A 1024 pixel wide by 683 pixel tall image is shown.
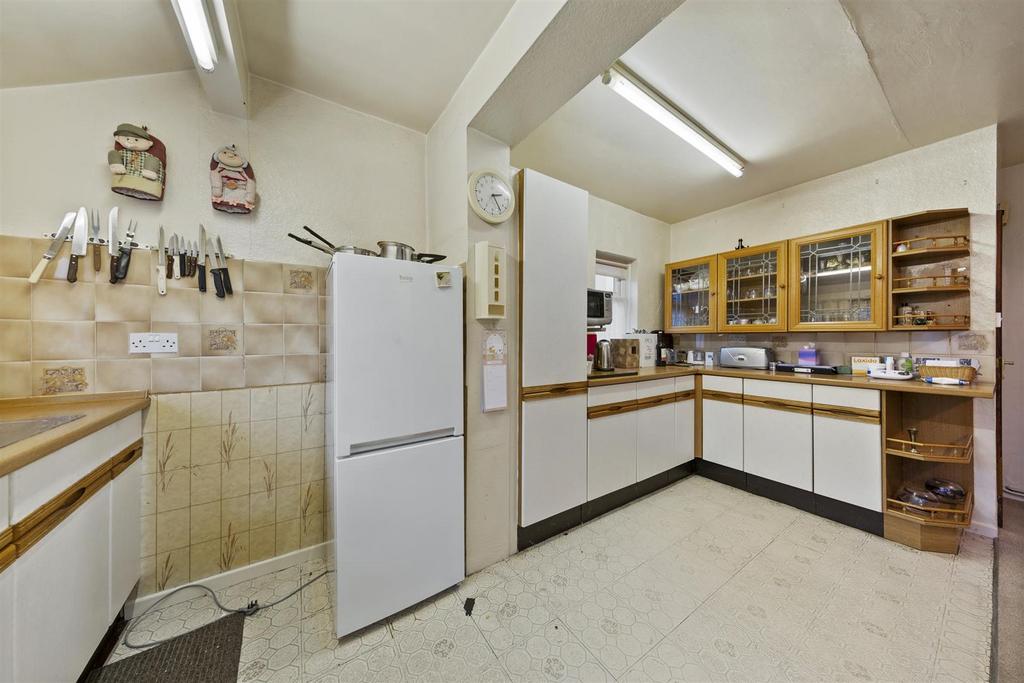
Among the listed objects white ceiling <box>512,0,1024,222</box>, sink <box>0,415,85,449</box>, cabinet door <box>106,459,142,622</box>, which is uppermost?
white ceiling <box>512,0,1024,222</box>

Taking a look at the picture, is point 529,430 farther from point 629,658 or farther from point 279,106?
point 279,106

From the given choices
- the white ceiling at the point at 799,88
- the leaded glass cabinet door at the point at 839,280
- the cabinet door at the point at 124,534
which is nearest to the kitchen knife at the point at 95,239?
the cabinet door at the point at 124,534

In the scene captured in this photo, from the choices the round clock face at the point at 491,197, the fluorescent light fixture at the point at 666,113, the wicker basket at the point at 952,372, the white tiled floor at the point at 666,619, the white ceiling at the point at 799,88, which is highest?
the white ceiling at the point at 799,88

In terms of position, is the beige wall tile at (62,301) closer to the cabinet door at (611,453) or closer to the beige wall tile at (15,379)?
the beige wall tile at (15,379)

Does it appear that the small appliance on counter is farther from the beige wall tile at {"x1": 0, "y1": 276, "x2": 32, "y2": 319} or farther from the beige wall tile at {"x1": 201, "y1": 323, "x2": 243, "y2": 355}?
the beige wall tile at {"x1": 0, "y1": 276, "x2": 32, "y2": 319}

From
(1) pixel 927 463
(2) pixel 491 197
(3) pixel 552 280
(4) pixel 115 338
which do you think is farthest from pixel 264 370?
(1) pixel 927 463

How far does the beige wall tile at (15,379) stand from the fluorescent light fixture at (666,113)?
2.80 metres

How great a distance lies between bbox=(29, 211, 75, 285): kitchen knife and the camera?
1359 millimetres

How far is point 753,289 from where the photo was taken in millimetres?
3105

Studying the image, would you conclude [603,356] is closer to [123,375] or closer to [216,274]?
[216,274]

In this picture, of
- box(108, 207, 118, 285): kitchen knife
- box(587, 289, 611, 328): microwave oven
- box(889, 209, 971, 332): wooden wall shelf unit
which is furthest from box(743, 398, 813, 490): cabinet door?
box(108, 207, 118, 285): kitchen knife

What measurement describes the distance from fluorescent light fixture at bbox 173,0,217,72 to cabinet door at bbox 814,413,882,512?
368cm

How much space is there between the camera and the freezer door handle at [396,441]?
1411mm

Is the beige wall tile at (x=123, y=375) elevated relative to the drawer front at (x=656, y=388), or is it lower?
elevated
